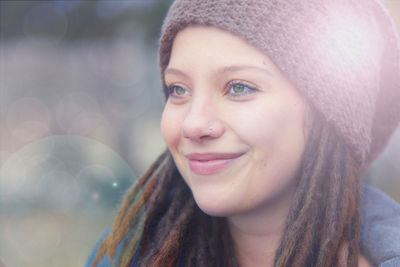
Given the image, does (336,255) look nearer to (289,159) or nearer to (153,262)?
(289,159)

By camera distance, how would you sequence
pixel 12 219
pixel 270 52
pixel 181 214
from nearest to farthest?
pixel 270 52 < pixel 181 214 < pixel 12 219

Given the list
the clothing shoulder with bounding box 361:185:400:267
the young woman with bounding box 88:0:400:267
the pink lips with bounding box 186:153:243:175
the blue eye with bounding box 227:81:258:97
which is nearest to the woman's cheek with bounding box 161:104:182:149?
the young woman with bounding box 88:0:400:267

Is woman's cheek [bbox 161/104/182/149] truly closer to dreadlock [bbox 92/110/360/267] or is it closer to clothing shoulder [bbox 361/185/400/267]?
dreadlock [bbox 92/110/360/267]

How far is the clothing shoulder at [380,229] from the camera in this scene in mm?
1770

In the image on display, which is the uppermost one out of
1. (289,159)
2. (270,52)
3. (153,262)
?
(270,52)

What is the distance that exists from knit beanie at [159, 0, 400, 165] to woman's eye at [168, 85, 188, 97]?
20 centimetres

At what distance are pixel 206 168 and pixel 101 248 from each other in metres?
0.78

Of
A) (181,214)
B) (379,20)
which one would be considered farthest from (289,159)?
(379,20)

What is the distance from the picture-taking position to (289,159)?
1.80 meters

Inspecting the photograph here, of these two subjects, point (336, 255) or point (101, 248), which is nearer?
point (336, 255)

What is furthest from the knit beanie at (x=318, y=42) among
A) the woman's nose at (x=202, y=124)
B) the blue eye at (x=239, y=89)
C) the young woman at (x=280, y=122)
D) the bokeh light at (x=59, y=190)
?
the bokeh light at (x=59, y=190)

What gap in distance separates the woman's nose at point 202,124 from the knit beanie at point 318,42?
1.01 ft

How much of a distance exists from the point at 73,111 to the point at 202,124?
6.98 meters

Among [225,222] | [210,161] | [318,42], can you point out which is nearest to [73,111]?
[225,222]
